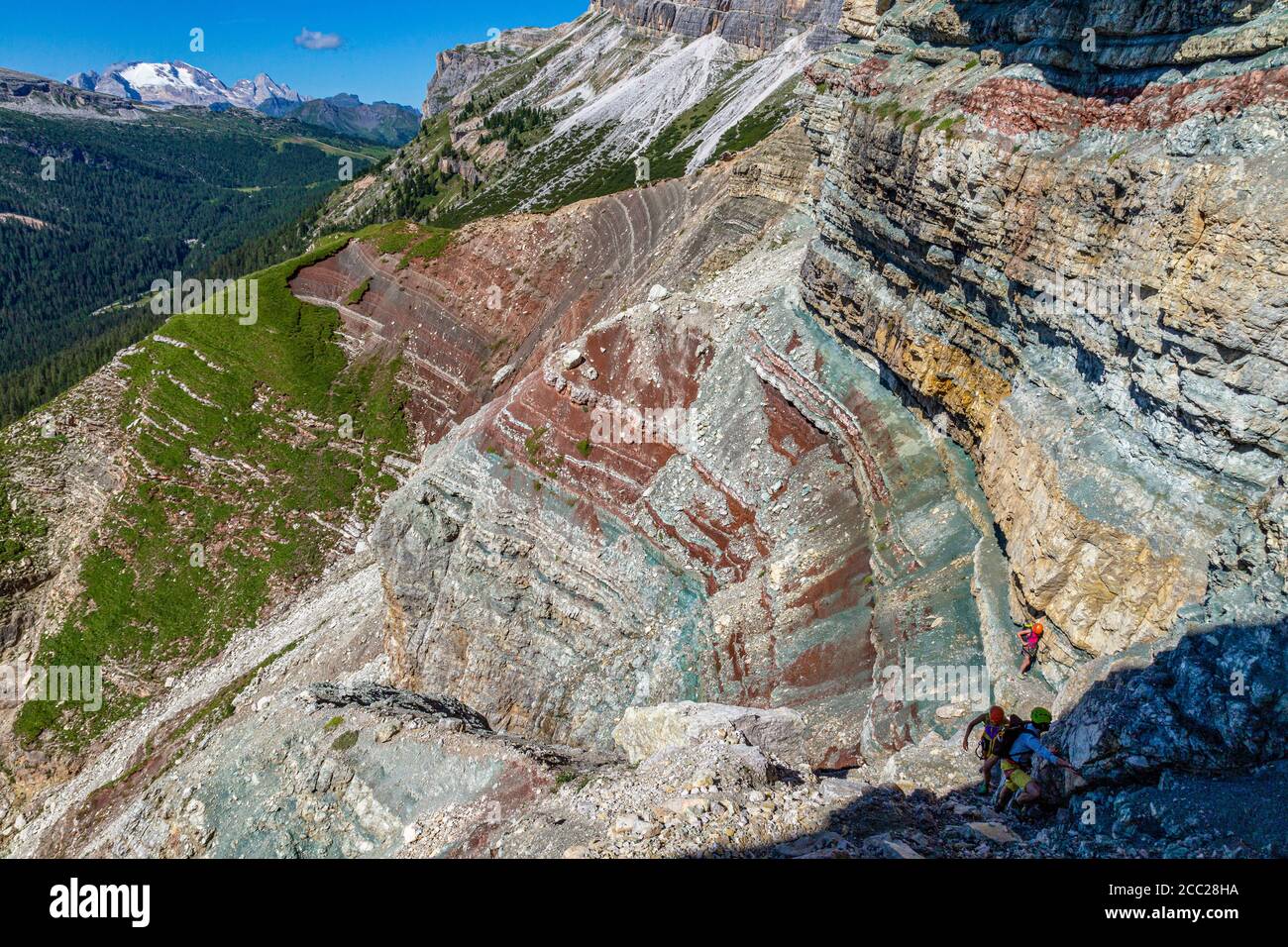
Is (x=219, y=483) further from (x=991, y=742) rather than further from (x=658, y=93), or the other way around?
(x=658, y=93)

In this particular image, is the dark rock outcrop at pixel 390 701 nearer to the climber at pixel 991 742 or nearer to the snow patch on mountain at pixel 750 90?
the climber at pixel 991 742

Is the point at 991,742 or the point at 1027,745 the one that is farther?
the point at 991,742

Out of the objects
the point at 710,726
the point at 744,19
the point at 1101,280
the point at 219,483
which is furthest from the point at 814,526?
the point at 744,19

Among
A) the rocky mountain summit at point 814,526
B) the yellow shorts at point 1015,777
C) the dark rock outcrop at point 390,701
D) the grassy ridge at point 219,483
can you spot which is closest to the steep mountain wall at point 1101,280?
the rocky mountain summit at point 814,526

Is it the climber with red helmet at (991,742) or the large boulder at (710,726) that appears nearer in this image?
the climber with red helmet at (991,742)

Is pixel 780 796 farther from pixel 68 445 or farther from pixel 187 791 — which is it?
pixel 68 445

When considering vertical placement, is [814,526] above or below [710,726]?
above
